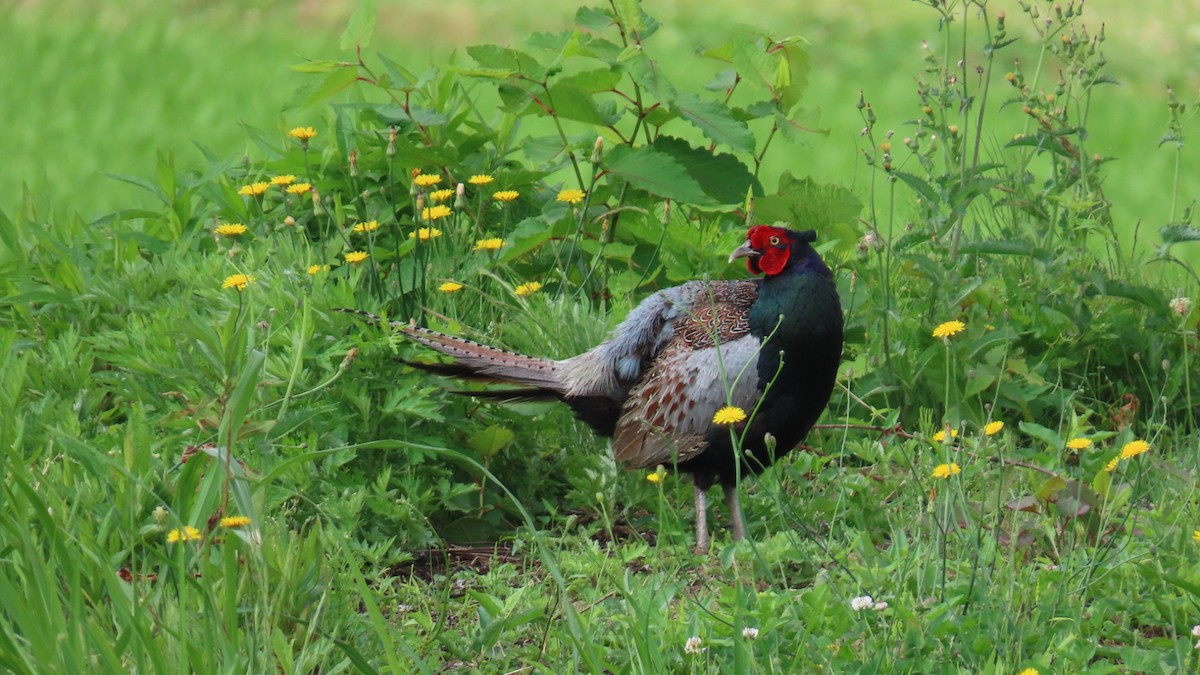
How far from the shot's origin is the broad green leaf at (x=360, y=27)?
4.96 meters

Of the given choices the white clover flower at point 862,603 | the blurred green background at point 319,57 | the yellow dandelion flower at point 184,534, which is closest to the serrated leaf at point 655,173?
the white clover flower at point 862,603

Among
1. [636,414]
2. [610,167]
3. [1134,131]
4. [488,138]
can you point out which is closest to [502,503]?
[636,414]

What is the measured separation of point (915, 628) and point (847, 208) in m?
2.45

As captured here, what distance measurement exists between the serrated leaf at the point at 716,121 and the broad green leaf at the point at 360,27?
105cm

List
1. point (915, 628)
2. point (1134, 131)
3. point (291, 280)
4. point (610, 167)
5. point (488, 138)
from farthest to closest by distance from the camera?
point (1134, 131) → point (488, 138) → point (610, 167) → point (291, 280) → point (915, 628)

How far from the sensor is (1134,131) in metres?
9.88

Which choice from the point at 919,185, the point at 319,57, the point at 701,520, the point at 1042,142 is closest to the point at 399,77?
the point at 919,185

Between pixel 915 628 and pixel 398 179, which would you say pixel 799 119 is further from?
pixel 915 628

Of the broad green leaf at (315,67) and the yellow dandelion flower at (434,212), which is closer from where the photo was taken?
the yellow dandelion flower at (434,212)

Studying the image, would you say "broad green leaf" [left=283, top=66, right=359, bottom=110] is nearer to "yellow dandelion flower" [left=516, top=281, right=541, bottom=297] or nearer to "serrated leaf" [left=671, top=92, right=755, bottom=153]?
"yellow dandelion flower" [left=516, top=281, right=541, bottom=297]

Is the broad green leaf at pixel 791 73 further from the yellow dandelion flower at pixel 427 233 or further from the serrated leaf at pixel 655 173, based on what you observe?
the yellow dandelion flower at pixel 427 233

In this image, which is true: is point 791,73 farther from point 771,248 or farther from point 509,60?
point 771,248

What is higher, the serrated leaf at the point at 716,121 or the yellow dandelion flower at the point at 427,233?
the serrated leaf at the point at 716,121

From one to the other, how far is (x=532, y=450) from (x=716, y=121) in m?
1.29
